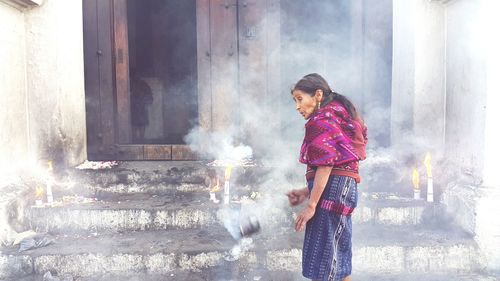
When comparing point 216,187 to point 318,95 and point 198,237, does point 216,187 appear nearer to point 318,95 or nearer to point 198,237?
point 198,237

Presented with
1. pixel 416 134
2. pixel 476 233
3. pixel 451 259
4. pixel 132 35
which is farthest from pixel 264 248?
pixel 132 35

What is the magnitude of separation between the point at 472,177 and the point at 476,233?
27.6 inches

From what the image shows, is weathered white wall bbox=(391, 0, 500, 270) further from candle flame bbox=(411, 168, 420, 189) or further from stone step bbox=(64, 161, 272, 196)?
stone step bbox=(64, 161, 272, 196)

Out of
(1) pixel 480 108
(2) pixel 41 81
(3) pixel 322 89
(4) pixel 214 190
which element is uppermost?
(2) pixel 41 81

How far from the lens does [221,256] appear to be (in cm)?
453

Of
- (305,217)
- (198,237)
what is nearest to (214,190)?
(198,237)

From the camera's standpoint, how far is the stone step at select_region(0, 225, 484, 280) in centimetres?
445

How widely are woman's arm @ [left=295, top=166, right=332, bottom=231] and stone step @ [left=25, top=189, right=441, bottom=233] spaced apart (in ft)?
6.69

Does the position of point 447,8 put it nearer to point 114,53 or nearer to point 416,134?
point 416,134

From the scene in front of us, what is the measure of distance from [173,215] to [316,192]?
256cm

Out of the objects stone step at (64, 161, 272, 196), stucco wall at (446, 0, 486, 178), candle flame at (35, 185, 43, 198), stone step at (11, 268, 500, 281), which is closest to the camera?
stone step at (11, 268, 500, 281)

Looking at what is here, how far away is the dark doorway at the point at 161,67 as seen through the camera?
33.9ft

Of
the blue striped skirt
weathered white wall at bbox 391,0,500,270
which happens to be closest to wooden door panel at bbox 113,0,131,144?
weathered white wall at bbox 391,0,500,270

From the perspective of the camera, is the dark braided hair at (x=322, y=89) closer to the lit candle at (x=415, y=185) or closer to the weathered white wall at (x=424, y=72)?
the lit candle at (x=415, y=185)
